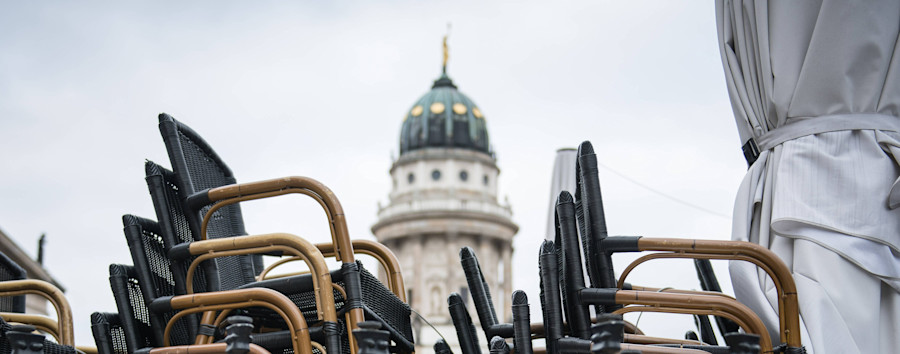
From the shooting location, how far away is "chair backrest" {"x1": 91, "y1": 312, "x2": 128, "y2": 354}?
218 cm

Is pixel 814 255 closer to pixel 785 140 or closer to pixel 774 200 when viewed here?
pixel 774 200

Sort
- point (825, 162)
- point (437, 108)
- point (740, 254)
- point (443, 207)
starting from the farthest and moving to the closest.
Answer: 1. point (437, 108)
2. point (443, 207)
3. point (825, 162)
4. point (740, 254)

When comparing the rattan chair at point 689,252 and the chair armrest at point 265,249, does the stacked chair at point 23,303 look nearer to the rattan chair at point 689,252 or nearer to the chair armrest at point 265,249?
the chair armrest at point 265,249

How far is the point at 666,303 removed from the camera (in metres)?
2.05

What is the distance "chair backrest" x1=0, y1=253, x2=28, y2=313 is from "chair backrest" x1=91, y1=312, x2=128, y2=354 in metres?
0.76

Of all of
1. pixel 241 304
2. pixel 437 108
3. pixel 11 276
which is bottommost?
pixel 241 304

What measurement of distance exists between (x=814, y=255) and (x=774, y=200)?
0.21m

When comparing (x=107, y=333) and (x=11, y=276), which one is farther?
(x=11, y=276)

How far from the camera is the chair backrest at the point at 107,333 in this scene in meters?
2.18

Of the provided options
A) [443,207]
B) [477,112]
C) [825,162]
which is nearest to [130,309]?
[825,162]

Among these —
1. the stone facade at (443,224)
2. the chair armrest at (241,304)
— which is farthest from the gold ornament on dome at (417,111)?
the chair armrest at (241,304)

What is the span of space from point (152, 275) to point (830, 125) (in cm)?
180

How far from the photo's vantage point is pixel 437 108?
149ft

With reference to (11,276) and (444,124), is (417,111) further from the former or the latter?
(11,276)
